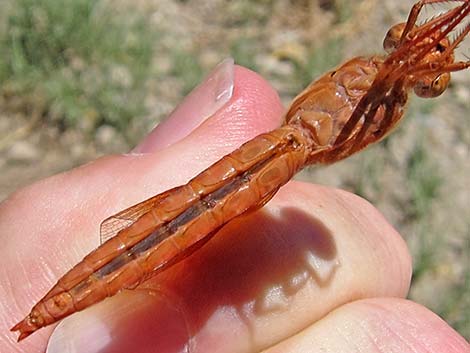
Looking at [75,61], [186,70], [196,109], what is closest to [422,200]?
[186,70]

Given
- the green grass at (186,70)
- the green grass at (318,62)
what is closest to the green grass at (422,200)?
the green grass at (318,62)

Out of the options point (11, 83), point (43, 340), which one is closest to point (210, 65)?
point (11, 83)

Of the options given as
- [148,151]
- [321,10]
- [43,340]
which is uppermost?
[148,151]

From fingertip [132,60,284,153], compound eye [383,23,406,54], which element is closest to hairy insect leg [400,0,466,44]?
compound eye [383,23,406,54]

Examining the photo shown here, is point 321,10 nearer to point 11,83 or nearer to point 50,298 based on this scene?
point 11,83

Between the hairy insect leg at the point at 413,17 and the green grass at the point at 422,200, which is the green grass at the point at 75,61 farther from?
the hairy insect leg at the point at 413,17

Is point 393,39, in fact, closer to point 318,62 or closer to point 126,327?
point 126,327

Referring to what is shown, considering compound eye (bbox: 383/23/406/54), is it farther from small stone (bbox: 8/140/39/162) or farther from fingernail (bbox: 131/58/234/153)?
small stone (bbox: 8/140/39/162)
